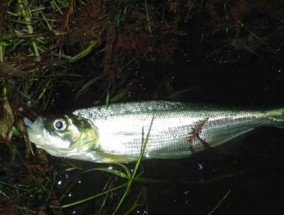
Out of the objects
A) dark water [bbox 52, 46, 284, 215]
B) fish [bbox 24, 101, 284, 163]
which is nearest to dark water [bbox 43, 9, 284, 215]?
dark water [bbox 52, 46, 284, 215]

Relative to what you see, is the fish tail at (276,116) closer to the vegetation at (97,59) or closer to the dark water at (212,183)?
the dark water at (212,183)

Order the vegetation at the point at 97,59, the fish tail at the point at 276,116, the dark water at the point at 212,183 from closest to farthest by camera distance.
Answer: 1. the vegetation at the point at 97,59
2. the fish tail at the point at 276,116
3. the dark water at the point at 212,183

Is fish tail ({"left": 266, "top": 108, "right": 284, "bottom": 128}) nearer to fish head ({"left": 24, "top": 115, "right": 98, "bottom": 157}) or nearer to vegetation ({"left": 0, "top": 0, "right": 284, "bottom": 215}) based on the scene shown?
vegetation ({"left": 0, "top": 0, "right": 284, "bottom": 215})

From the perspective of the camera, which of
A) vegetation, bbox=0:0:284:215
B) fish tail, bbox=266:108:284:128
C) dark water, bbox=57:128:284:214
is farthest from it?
dark water, bbox=57:128:284:214

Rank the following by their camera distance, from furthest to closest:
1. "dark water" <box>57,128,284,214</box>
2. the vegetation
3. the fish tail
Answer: "dark water" <box>57,128,284,214</box> < the fish tail < the vegetation

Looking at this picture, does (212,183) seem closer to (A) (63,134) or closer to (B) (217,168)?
(B) (217,168)

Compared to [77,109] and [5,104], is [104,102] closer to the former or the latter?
[77,109]

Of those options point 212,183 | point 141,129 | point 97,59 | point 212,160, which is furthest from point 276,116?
point 97,59

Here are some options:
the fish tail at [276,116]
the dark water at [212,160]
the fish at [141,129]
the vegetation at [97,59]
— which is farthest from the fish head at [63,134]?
the fish tail at [276,116]
